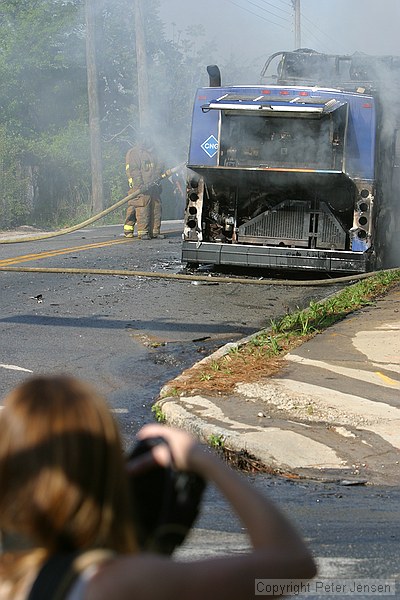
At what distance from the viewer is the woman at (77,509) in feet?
5.45

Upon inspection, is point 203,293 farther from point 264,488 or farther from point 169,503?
point 169,503

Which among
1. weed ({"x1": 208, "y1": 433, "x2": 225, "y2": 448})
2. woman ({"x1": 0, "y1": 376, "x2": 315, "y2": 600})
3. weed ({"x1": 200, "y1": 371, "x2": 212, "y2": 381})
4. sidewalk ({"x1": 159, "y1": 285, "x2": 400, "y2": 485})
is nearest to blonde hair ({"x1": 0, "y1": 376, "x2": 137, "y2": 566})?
woman ({"x1": 0, "y1": 376, "x2": 315, "y2": 600})

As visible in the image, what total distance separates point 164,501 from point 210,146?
450 inches

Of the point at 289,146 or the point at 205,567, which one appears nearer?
the point at 205,567

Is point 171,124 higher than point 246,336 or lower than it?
higher

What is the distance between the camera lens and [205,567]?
1.77 metres

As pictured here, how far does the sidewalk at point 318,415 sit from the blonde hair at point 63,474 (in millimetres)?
3842

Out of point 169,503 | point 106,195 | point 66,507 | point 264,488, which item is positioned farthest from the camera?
point 106,195

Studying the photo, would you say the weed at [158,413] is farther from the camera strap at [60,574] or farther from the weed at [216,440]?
the camera strap at [60,574]

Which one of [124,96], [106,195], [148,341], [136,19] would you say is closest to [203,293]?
[148,341]

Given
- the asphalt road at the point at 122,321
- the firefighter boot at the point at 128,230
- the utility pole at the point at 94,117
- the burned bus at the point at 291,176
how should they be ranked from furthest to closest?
the utility pole at the point at 94,117
the firefighter boot at the point at 128,230
the burned bus at the point at 291,176
the asphalt road at the point at 122,321

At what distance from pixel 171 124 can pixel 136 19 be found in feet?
15.8

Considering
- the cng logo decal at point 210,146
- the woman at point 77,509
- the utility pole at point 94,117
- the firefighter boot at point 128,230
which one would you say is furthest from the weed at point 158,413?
the utility pole at point 94,117

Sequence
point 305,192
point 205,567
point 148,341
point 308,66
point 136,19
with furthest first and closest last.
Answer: point 136,19 < point 308,66 < point 305,192 < point 148,341 < point 205,567
